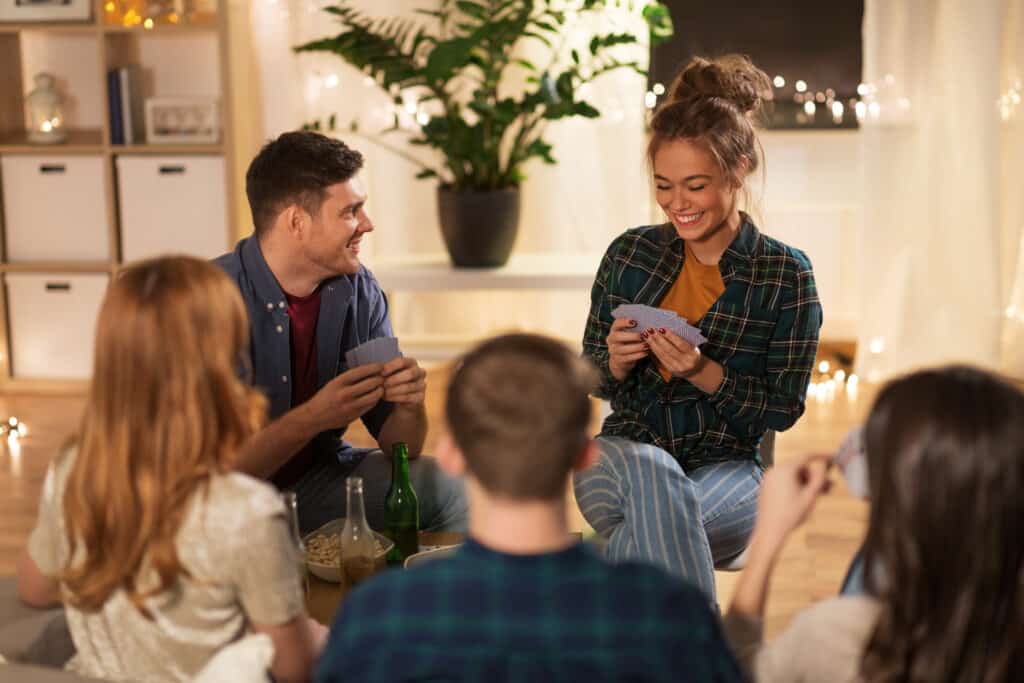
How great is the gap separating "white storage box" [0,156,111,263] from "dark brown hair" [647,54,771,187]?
9.45 ft

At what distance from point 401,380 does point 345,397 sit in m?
0.12

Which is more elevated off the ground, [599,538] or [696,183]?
[696,183]

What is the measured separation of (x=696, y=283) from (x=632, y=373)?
0.74ft

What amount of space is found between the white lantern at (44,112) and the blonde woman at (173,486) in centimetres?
352

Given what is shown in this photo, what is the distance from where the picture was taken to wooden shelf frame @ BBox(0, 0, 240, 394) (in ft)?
14.7

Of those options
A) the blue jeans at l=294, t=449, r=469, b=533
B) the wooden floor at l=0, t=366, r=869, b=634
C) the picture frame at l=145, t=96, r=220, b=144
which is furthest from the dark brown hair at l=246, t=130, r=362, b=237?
the picture frame at l=145, t=96, r=220, b=144

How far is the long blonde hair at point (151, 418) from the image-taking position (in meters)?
1.37

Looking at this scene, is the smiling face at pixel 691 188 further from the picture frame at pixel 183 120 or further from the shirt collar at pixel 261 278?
the picture frame at pixel 183 120

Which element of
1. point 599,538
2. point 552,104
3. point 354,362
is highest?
point 552,104

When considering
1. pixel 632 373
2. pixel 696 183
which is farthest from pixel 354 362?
pixel 696 183

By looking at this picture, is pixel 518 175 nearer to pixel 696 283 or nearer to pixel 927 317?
pixel 927 317

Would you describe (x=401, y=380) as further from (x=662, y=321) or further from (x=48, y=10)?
(x=48, y=10)

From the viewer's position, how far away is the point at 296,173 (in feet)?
7.99

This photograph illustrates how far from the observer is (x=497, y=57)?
4445 millimetres
